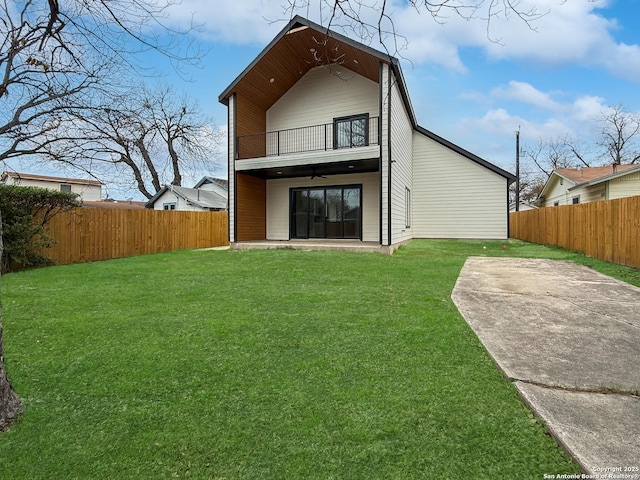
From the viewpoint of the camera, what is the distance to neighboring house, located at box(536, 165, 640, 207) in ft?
51.6

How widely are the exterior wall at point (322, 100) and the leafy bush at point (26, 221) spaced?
8.44 metres

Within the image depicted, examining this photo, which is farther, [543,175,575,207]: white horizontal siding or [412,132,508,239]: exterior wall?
[543,175,575,207]: white horizontal siding

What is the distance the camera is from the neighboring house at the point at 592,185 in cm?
1572

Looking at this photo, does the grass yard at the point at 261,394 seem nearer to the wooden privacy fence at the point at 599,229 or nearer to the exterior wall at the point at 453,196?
the wooden privacy fence at the point at 599,229

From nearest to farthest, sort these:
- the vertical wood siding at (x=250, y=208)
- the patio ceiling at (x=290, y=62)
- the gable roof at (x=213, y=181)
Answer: the patio ceiling at (x=290, y=62)
the vertical wood siding at (x=250, y=208)
the gable roof at (x=213, y=181)

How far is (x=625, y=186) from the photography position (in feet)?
52.1

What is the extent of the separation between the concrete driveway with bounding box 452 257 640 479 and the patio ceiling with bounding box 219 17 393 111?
801 centimetres

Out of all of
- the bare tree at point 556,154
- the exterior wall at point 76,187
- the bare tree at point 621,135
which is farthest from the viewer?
the bare tree at point 556,154

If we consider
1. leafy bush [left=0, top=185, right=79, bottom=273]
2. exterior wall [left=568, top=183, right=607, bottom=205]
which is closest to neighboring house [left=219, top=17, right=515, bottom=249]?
leafy bush [left=0, top=185, right=79, bottom=273]

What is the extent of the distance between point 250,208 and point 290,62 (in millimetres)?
5745

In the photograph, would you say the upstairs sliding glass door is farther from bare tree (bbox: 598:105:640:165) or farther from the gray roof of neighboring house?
bare tree (bbox: 598:105:640:165)

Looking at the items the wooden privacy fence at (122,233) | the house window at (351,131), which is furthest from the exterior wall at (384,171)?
the wooden privacy fence at (122,233)

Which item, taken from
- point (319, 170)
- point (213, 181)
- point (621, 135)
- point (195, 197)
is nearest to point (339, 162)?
point (319, 170)

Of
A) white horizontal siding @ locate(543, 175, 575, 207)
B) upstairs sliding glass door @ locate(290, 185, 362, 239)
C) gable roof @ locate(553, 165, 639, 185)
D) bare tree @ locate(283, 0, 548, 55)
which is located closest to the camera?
bare tree @ locate(283, 0, 548, 55)
